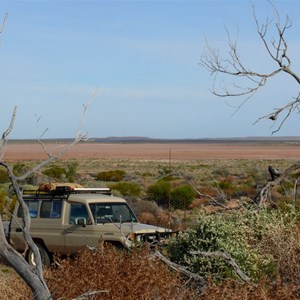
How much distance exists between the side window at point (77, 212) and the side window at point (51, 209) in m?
0.33

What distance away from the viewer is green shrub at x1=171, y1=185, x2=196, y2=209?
29.5 m

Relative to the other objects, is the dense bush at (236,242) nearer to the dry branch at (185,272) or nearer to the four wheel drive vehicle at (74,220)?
the dry branch at (185,272)

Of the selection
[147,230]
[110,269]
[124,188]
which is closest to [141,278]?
[110,269]

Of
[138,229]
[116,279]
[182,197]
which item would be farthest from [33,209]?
[182,197]

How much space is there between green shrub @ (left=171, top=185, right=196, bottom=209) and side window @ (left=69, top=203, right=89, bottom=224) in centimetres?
1348

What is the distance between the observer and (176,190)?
30.9m

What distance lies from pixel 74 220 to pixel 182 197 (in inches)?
577

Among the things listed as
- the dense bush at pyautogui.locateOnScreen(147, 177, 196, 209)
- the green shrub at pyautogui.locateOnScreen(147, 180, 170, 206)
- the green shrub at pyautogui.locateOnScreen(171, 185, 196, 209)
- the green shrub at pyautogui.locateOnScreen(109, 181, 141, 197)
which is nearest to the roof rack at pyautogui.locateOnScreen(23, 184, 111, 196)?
the dense bush at pyautogui.locateOnScreen(147, 177, 196, 209)

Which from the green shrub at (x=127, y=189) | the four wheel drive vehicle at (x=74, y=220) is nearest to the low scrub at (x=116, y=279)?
the four wheel drive vehicle at (x=74, y=220)

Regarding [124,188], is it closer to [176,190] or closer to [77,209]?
[176,190]

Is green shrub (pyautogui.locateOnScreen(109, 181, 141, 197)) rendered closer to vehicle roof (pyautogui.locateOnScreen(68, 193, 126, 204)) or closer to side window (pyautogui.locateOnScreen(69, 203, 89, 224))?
vehicle roof (pyautogui.locateOnScreen(68, 193, 126, 204))

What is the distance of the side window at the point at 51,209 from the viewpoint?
1593 centimetres

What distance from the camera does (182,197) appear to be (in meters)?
30.0

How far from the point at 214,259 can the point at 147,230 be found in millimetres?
5357
